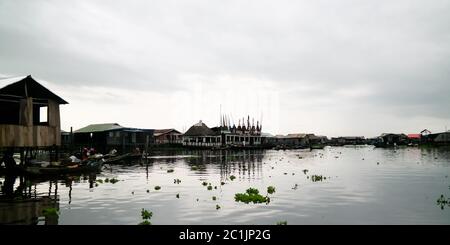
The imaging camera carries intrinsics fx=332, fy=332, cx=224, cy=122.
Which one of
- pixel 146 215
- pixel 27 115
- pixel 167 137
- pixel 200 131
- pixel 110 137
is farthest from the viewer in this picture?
pixel 167 137

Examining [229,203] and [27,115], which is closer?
[229,203]

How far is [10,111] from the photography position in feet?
102

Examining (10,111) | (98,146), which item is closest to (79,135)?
(98,146)

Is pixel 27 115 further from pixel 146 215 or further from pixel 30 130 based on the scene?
pixel 146 215

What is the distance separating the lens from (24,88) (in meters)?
28.1

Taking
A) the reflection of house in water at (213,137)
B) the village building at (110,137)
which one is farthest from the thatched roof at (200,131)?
the village building at (110,137)

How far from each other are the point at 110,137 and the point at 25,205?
62.6m

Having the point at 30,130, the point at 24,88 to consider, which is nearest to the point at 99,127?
the point at 24,88

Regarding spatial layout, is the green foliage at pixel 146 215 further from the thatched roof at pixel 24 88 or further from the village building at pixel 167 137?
the village building at pixel 167 137

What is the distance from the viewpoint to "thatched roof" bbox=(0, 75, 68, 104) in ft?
87.7

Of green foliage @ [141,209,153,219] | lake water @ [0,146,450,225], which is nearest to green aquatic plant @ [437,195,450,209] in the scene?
lake water @ [0,146,450,225]

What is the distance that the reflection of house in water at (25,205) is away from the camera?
15.1m

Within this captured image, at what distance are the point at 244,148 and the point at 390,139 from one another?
254ft
